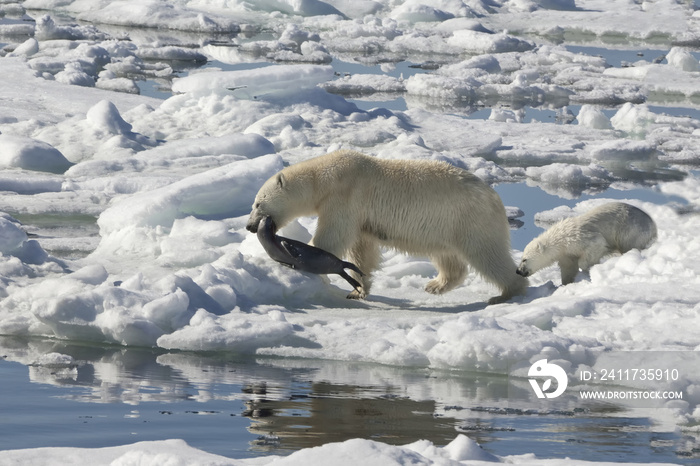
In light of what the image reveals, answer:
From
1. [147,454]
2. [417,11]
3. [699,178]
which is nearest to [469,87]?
[699,178]

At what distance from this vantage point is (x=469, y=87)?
1695 cm

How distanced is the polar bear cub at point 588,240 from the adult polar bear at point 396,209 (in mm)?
197

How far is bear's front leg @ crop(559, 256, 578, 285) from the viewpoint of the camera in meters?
Answer: 7.07

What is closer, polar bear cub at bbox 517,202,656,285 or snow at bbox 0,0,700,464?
snow at bbox 0,0,700,464

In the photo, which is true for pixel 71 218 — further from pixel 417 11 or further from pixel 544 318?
pixel 417 11

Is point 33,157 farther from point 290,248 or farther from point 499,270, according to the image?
point 499,270

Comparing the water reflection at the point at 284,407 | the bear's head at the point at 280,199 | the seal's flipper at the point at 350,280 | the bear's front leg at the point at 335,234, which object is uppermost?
the bear's head at the point at 280,199

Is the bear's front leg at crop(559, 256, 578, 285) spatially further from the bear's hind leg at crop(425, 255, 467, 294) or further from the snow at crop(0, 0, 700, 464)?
the bear's hind leg at crop(425, 255, 467, 294)

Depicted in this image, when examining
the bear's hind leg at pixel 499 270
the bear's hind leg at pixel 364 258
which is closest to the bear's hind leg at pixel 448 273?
the bear's hind leg at pixel 499 270

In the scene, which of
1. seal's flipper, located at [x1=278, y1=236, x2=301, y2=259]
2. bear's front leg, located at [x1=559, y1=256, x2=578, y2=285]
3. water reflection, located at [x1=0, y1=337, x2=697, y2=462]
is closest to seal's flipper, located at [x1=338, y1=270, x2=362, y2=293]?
seal's flipper, located at [x1=278, y1=236, x2=301, y2=259]

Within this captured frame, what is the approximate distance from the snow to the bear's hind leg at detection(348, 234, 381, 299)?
17 centimetres

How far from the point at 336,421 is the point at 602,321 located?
1.91 meters

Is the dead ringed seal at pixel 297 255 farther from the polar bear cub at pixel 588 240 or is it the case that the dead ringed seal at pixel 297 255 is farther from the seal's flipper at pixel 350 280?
the polar bear cub at pixel 588 240

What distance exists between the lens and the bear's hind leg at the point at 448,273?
7.24 m
